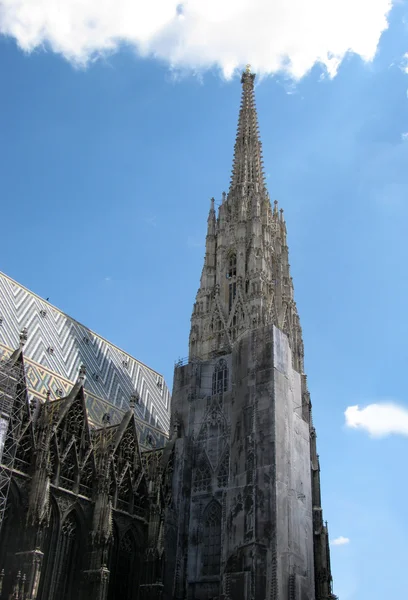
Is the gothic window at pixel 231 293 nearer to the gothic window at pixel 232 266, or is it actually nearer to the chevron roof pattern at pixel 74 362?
the gothic window at pixel 232 266

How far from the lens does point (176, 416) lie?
4091cm

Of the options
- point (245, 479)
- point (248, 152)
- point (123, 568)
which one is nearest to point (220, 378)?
point (245, 479)

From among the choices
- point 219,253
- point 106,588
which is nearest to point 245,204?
point 219,253

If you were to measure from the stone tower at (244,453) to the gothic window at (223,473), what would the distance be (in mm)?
58

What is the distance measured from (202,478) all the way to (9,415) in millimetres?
12628

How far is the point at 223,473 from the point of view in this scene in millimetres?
37094

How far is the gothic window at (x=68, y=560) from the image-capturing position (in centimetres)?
3078

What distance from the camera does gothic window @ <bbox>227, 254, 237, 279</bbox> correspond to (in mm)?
48000

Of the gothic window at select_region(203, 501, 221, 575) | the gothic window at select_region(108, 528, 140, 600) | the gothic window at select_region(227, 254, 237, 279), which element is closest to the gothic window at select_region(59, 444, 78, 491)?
the gothic window at select_region(108, 528, 140, 600)

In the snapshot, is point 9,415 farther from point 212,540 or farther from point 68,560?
point 212,540

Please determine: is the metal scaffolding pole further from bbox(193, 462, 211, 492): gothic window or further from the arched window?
the arched window

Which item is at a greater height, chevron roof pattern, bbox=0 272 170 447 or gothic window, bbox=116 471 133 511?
chevron roof pattern, bbox=0 272 170 447

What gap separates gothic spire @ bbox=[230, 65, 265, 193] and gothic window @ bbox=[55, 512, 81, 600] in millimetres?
30055

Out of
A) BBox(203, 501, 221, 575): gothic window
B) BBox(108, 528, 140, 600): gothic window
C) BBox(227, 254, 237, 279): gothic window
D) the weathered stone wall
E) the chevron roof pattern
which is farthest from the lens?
BBox(227, 254, 237, 279): gothic window
